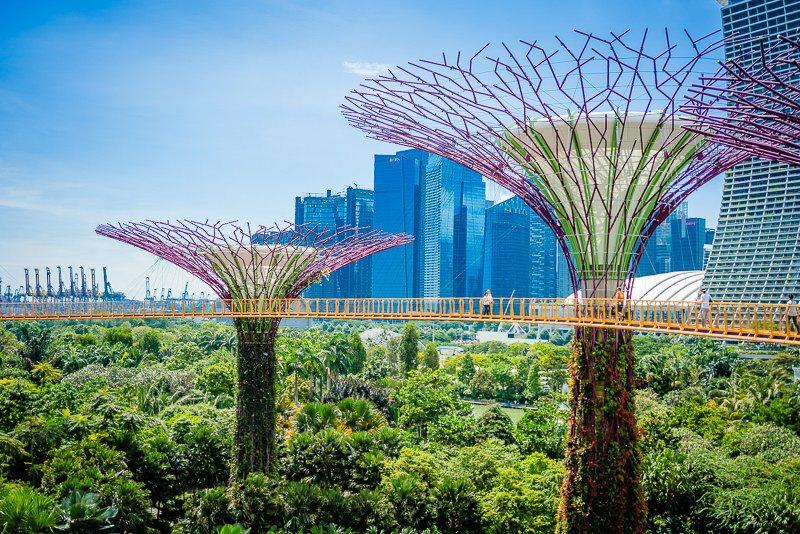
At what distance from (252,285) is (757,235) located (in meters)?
67.0

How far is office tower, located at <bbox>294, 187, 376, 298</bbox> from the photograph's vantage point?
148250 millimetres

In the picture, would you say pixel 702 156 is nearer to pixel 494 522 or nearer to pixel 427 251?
pixel 494 522

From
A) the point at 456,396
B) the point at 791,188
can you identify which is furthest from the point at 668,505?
the point at 791,188

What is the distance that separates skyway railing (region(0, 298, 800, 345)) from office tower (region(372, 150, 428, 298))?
407ft

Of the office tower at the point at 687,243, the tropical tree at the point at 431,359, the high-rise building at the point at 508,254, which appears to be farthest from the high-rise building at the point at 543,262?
the tropical tree at the point at 431,359

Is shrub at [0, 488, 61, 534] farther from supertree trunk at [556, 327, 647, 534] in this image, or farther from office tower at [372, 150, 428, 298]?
office tower at [372, 150, 428, 298]

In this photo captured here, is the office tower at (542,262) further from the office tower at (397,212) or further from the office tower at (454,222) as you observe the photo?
the office tower at (397,212)

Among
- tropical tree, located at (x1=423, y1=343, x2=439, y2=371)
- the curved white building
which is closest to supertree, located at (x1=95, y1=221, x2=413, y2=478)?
tropical tree, located at (x1=423, y1=343, x2=439, y2=371)

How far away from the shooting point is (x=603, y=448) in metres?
14.5

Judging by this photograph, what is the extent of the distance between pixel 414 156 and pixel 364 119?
146 metres

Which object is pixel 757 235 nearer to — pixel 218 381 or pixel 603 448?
pixel 218 381

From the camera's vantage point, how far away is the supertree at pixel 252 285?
21.0 meters

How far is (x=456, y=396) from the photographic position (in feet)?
116

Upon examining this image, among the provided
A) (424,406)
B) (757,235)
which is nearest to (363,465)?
(424,406)
